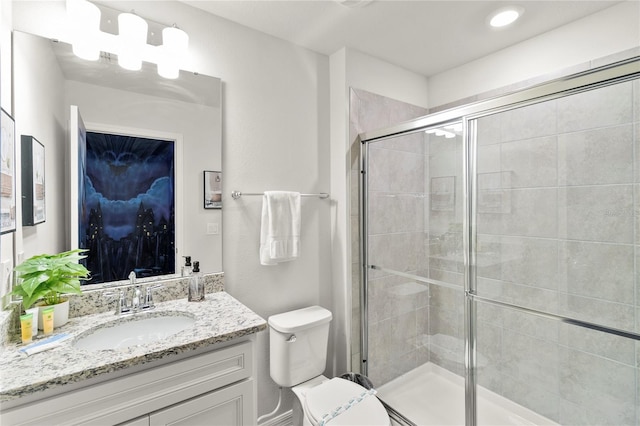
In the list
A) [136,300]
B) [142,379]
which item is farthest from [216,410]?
[136,300]

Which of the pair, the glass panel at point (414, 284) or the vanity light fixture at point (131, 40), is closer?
the vanity light fixture at point (131, 40)

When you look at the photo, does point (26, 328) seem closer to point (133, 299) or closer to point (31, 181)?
point (133, 299)

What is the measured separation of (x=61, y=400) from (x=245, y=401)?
0.59 meters

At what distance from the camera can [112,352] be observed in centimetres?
99

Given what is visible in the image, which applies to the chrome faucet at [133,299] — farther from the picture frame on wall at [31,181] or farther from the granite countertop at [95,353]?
the picture frame on wall at [31,181]

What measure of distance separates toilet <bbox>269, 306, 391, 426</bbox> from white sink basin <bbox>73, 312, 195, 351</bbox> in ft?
1.82

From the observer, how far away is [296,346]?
1739 millimetres

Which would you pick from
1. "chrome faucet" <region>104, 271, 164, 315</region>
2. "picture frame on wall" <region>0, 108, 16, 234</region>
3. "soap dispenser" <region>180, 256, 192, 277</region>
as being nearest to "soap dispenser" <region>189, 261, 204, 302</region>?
"soap dispenser" <region>180, 256, 192, 277</region>

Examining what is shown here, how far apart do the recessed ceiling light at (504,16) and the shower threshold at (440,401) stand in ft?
6.76

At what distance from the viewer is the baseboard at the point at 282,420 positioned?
6.08 ft

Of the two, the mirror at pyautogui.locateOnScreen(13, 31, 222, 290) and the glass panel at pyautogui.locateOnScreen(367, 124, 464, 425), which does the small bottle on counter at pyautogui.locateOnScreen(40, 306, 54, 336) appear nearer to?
the mirror at pyautogui.locateOnScreen(13, 31, 222, 290)

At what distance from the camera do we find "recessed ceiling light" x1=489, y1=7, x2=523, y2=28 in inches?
65.3

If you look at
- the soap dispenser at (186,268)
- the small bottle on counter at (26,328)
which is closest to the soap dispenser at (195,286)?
the soap dispenser at (186,268)

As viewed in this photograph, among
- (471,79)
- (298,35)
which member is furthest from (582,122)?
(298,35)
